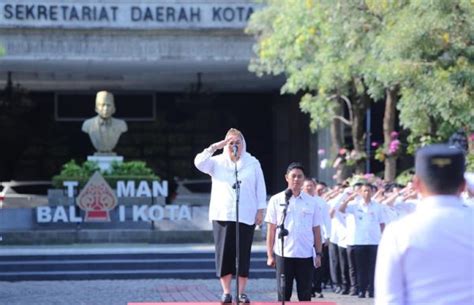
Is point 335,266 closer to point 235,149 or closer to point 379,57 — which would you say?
point 379,57

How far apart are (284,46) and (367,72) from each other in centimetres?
395

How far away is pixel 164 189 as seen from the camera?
76.1 feet

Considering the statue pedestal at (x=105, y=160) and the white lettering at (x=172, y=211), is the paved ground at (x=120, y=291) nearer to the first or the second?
the white lettering at (x=172, y=211)

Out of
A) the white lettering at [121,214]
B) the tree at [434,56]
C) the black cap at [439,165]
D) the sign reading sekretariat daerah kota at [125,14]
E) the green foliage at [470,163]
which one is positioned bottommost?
the white lettering at [121,214]

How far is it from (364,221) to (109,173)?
919cm

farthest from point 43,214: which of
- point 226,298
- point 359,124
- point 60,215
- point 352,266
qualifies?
point 226,298

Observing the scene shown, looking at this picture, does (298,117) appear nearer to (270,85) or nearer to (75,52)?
(270,85)

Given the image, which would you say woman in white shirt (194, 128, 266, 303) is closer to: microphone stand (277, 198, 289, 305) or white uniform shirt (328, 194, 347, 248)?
microphone stand (277, 198, 289, 305)

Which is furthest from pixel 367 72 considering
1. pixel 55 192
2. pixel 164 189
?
pixel 55 192

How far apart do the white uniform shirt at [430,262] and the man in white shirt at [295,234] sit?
6347 mm

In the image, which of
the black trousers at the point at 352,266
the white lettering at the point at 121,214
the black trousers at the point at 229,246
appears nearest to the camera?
the black trousers at the point at 229,246

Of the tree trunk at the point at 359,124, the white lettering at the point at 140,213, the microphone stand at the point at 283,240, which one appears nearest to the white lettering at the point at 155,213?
the white lettering at the point at 140,213

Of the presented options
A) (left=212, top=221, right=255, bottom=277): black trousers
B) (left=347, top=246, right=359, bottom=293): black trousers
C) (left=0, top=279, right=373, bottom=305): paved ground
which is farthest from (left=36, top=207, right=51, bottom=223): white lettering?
(left=212, top=221, right=255, bottom=277): black trousers

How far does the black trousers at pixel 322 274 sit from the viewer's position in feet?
51.2
